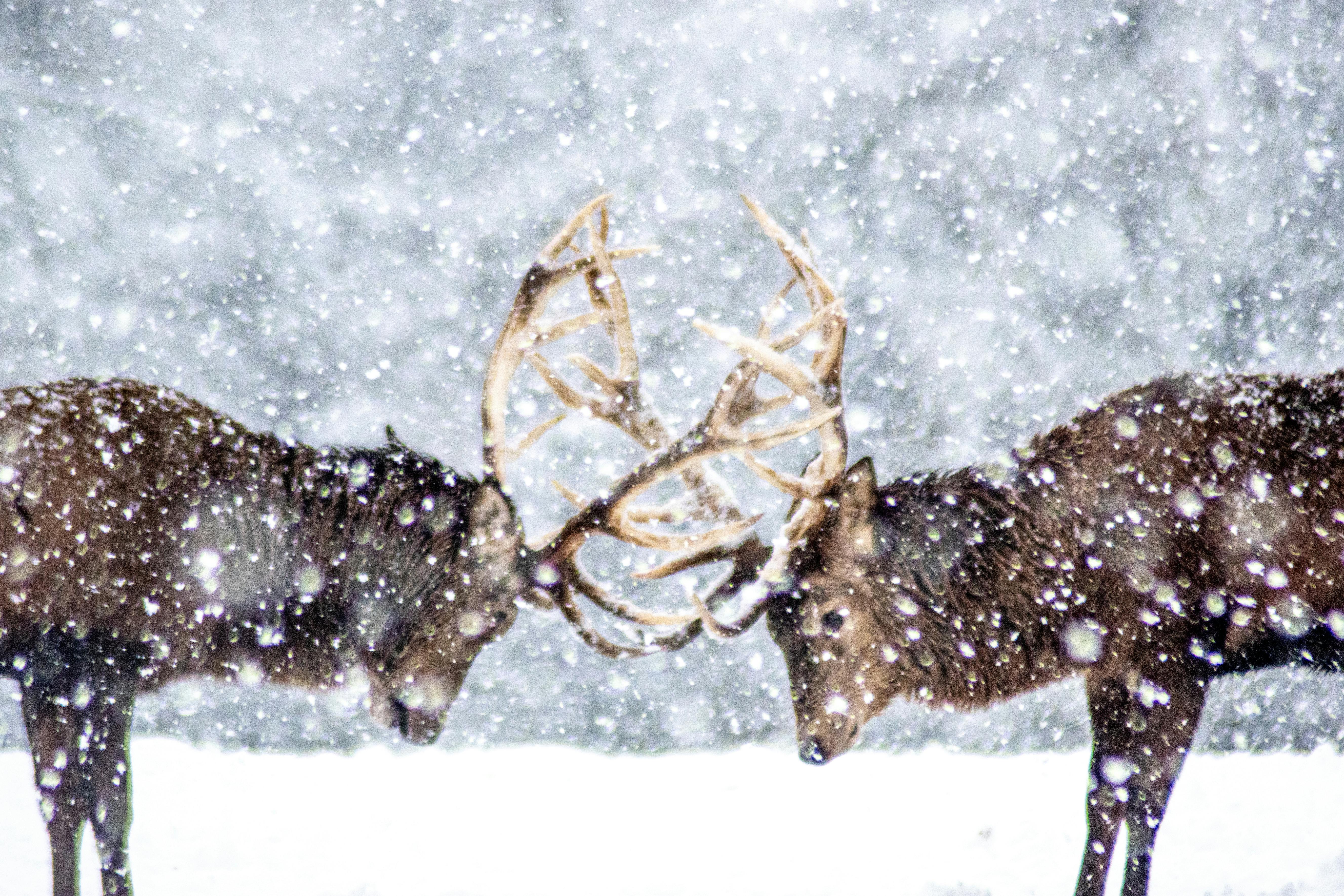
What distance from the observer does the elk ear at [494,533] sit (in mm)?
1631

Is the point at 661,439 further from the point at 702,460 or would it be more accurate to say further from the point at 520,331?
the point at 520,331

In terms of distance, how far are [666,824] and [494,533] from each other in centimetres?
93

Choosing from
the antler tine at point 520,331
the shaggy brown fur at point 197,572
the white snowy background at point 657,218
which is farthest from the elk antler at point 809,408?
the white snowy background at point 657,218

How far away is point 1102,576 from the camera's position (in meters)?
1.59

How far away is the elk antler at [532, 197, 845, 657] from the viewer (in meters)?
1.60

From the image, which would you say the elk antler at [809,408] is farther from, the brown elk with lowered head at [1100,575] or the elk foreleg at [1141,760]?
the elk foreleg at [1141,760]

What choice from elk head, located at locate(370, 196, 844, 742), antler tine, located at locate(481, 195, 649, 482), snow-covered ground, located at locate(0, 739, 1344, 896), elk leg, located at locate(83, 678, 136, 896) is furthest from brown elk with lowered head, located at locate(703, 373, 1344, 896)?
elk leg, located at locate(83, 678, 136, 896)

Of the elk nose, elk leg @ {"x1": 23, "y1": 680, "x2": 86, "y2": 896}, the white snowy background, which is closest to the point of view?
elk leg @ {"x1": 23, "y1": 680, "x2": 86, "y2": 896}

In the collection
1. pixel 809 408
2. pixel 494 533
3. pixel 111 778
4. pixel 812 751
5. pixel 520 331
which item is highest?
pixel 520 331

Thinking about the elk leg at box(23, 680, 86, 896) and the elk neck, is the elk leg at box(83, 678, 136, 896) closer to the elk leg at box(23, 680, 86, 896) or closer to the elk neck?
the elk leg at box(23, 680, 86, 896)

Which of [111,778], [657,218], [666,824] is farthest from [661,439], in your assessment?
[657,218]

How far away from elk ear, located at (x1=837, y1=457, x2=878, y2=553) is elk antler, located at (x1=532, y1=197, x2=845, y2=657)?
0.03m

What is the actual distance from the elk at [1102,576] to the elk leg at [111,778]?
96 centimetres

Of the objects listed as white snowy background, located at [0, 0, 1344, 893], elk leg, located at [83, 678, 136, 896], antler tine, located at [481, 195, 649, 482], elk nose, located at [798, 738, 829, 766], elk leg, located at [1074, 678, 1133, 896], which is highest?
white snowy background, located at [0, 0, 1344, 893]
